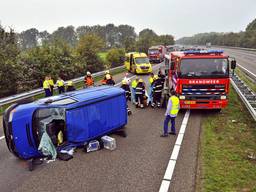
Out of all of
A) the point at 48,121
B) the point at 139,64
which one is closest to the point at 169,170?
the point at 48,121

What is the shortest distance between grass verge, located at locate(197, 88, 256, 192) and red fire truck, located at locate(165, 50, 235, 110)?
841 mm

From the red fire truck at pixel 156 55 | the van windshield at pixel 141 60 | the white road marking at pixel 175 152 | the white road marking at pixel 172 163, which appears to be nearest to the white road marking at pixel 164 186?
the white road marking at pixel 172 163

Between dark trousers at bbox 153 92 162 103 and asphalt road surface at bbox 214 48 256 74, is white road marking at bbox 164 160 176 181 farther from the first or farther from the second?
asphalt road surface at bbox 214 48 256 74

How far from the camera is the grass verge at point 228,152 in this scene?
19.9ft

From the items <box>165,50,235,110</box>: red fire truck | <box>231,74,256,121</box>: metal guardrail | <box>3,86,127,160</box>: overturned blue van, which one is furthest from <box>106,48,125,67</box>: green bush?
<box>3,86,127,160</box>: overturned blue van

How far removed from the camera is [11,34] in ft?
65.8

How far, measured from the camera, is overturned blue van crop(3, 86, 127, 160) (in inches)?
286

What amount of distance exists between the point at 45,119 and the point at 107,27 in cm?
10620

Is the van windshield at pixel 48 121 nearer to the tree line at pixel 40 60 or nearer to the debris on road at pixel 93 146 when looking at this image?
the debris on road at pixel 93 146

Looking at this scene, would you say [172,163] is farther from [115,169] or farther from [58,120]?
[58,120]

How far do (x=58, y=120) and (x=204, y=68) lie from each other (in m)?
7.01

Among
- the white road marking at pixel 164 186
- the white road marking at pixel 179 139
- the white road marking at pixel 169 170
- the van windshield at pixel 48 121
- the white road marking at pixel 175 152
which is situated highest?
the van windshield at pixel 48 121

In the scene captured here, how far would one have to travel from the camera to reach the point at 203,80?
1138 centimetres

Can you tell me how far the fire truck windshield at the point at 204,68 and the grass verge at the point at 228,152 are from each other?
1.98 m
